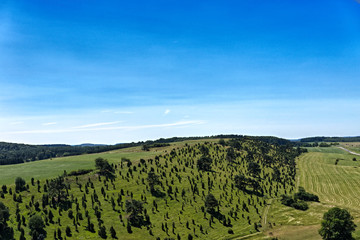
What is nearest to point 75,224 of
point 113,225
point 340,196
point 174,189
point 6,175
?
point 113,225

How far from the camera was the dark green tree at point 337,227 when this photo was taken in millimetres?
75250

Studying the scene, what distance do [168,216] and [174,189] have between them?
3277cm

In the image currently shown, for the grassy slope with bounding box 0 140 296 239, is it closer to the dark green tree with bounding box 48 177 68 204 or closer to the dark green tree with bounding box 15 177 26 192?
the dark green tree with bounding box 15 177 26 192

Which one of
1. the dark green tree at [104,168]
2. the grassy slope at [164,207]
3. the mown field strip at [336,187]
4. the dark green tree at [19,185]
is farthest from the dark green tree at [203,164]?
the dark green tree at [19,185]

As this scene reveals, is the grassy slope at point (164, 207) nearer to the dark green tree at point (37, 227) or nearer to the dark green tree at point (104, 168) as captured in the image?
the dark green tree at point (37, 227)

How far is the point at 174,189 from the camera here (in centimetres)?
14012

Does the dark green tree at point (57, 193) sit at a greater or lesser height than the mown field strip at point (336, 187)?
greater

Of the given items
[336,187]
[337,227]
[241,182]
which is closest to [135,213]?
[337,227]

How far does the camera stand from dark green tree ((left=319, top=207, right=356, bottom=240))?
75.2 m

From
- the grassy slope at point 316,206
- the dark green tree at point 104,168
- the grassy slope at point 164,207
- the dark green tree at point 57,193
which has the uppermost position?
the dark green tree at point 104,168

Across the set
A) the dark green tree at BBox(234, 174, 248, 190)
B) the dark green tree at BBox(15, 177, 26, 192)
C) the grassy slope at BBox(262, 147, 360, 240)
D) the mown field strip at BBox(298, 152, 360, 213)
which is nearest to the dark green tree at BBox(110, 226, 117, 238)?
the grassy slope at BBox(262, 147, 360, 240)

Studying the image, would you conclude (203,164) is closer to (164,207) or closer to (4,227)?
(164,207)

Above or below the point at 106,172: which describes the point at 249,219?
below

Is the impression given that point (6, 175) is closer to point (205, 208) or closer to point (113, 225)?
point (113, 225)
